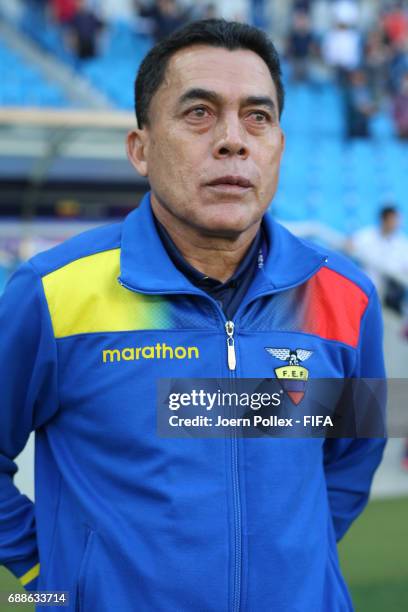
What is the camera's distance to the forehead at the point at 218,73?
1.80 meters

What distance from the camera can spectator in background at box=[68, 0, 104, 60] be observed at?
1212 centimetres

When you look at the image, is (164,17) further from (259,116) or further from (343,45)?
(259,116)

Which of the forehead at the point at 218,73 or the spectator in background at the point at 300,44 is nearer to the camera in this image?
the forehead at the point at 218,73

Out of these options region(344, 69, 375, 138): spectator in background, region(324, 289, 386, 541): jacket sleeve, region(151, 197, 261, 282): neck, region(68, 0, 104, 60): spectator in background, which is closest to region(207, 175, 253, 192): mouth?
region(151, 197, 261, 282): neck

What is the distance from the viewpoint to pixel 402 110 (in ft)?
41.7

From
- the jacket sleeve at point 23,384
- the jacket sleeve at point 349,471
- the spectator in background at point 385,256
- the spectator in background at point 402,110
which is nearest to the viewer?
the jacket sleeve at point 23,384

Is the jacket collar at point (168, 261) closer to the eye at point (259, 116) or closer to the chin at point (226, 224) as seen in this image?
the chin at point (226, 224)

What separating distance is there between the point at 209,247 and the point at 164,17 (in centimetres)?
1087

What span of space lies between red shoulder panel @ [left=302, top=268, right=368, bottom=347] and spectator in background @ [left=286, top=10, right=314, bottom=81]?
12294mm

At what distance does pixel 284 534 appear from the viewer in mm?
1716

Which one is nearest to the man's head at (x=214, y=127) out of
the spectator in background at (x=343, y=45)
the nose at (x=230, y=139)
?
the nose at (x=230, y=139)

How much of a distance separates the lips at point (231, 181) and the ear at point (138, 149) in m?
0.22

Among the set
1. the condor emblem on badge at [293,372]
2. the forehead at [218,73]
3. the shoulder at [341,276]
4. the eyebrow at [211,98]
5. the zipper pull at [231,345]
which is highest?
the forehead at [218,73]

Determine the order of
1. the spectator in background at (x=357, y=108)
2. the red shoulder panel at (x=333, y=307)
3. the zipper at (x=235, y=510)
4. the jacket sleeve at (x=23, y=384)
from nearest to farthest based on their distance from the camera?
1. the zipper at (x=235, y=510)
2. the jacket sleeve at (x=23, y=384)
3. the red shoulder panel at (x=333, y=307)
4. the spectator in background at (x=357, y=108)
